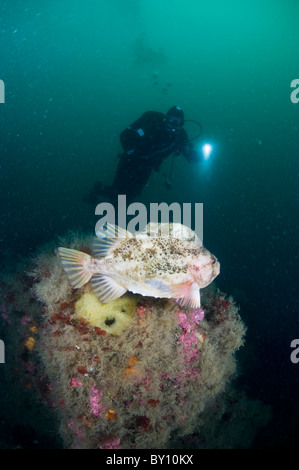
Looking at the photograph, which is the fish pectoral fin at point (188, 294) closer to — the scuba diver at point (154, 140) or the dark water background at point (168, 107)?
the scuba diver at point (154, 140)

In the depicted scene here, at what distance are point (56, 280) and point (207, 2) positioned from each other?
121 meters

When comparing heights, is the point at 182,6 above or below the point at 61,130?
above

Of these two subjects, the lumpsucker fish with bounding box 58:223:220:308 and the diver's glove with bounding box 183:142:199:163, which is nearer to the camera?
the lumpsucker fish with bounding box 58:223:220:308

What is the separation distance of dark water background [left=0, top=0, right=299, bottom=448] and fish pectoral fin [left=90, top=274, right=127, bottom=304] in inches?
557

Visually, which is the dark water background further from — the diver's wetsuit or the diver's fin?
the diver's fin

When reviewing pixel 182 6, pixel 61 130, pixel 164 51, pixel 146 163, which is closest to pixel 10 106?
pixel 61 130

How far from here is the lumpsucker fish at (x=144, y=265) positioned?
8.44 ft

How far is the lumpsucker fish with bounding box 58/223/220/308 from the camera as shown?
2572mm

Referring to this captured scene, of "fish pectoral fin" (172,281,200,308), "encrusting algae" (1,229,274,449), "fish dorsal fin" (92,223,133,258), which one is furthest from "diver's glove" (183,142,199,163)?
"fish pectoral fin" (172,281,200,308)

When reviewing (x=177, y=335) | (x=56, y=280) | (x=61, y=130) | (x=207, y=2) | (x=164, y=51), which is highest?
(x=207, y=2)

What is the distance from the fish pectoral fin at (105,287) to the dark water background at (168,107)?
46.4ft

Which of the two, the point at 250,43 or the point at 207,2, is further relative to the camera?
the point at 250,43

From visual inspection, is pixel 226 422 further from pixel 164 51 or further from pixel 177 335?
pixel 164 51

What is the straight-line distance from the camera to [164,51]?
352 feet
